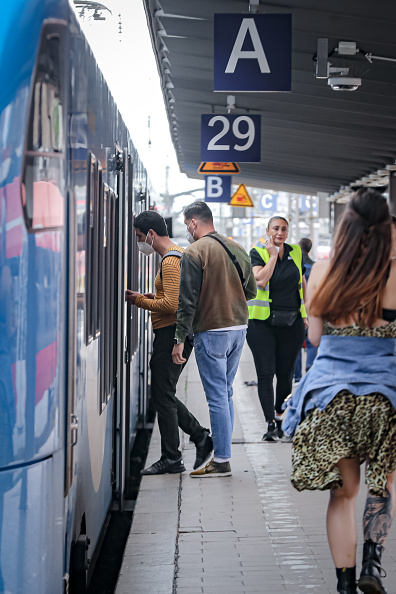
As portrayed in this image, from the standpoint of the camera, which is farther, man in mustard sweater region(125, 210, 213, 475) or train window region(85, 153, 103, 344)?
man in mustard sweater region(125, 210, 213, 475)

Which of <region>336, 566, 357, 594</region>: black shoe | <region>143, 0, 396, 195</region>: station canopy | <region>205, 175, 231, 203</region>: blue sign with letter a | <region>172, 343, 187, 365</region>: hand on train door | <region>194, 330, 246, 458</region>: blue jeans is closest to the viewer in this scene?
<region>336, 566, 357, 594</region>: black shoe

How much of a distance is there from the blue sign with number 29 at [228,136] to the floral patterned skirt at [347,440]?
9.79m

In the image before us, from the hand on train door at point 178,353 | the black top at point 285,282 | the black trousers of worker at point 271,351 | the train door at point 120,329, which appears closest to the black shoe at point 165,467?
the hand on train door at point 178,353

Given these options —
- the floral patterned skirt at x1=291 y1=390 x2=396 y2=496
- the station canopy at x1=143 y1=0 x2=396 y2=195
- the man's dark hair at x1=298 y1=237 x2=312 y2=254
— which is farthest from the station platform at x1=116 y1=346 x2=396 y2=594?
the man's dark hair at x1=298 y1=237 x2=312 y2=254

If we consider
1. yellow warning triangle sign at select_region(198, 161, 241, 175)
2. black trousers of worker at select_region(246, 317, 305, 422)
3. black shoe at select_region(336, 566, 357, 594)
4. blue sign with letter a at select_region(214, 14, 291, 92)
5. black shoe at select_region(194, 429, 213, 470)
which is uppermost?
blue sign with letter a at select_region(214, 14, 291, 92)

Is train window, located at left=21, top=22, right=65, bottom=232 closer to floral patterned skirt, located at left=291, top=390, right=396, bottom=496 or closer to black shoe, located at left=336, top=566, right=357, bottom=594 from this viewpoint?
floral patterned skirt, located at left=291, top=390, right=396, bottom=496

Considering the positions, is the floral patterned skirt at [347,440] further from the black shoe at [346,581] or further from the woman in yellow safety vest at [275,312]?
the woman in yellow safety vest at [275,312]

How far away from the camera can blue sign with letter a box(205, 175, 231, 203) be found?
20078 millimetres

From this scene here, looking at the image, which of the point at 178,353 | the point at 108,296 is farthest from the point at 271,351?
the point at 108,296

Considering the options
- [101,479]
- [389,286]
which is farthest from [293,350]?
[389,286]

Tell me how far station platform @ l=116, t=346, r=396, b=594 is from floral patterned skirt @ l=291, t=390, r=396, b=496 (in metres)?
0.81

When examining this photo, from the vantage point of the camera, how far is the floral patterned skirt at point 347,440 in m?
3.89

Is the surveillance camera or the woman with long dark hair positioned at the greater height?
the surveillance camera

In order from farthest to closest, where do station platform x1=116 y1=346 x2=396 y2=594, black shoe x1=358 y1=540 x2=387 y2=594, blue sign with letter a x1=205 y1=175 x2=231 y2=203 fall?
1. blue sign with letter a x1=205 y1=175 x2=231 y2=203
2. station platform x1=116 y1=346 x2=396 y2=594
3. black shoe x1=358 y1=540 x2=387 y2=594
